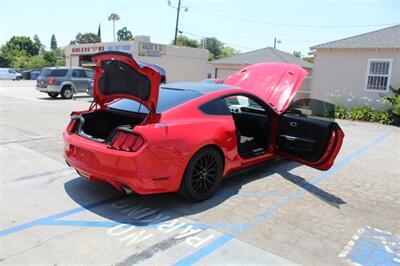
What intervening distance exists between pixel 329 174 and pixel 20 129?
765cm

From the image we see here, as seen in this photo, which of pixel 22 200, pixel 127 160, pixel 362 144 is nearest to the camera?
pixel 127 160

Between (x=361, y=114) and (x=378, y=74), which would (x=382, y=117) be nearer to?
(x=361, y=114)

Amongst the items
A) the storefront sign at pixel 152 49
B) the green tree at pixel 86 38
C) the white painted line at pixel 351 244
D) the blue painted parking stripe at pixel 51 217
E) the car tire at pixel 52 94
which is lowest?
the blue painted parking stripe at pixel 51 217

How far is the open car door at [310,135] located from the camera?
5.32m

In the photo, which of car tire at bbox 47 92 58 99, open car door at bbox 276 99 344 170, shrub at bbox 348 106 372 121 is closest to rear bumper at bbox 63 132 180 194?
open car door at bbox 276 99 344 170

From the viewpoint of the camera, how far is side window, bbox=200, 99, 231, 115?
464 centimetres

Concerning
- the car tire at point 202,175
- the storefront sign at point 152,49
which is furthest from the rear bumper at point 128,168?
the storefront sign at point 152,49

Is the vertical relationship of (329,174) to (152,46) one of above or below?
below

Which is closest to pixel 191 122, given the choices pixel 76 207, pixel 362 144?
pixel 76 207

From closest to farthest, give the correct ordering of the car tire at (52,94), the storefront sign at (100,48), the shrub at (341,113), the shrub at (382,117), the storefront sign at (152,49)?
the shrub at (382,117) → the shrub at (341,113) → the car tire at (52,94) → the storefront sign at (152,49) → the storefront sign at (100,48)

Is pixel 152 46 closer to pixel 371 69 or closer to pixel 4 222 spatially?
pixel 371 69

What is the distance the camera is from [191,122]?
171 inches

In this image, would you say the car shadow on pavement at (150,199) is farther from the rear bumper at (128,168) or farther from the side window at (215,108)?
the side window at (215,108)

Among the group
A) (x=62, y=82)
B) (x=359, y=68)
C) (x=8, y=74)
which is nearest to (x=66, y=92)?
(x=62, y=82)
